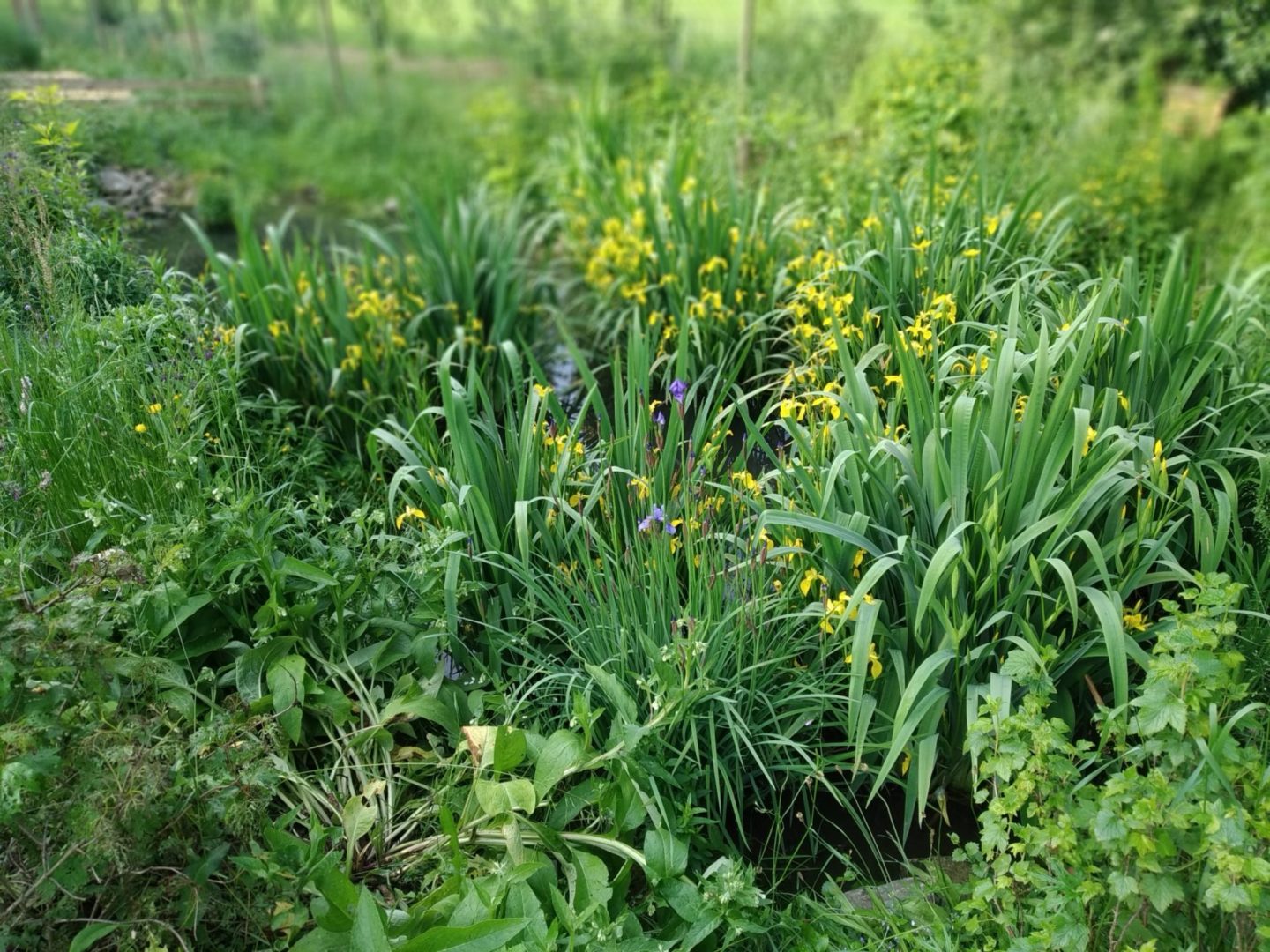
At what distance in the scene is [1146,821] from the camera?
183 centimetres

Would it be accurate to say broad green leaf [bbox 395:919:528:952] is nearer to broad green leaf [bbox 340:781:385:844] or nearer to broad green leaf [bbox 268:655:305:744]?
broad green leaf [bbox 340:781:385:844]

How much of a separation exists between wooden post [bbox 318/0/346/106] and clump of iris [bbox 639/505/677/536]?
6.28 m

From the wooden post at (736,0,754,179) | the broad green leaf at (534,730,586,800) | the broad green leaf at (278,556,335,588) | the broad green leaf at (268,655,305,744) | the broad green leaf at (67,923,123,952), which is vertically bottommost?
the broad green leaf at (67,923,123,952)

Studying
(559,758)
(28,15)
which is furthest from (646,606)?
(28,15)

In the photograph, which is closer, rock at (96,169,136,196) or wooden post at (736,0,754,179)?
rock at (96,169,136,196)

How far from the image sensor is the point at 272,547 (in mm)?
2564

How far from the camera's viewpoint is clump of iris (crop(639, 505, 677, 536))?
2.47 meters

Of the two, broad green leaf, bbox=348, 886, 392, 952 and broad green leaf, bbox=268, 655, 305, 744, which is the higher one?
broad green leaf, bbox=268, 655, 305, 744

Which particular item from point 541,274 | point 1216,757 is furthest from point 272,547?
point 541,274

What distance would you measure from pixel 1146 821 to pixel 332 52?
7643mm

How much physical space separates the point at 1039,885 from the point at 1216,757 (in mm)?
403

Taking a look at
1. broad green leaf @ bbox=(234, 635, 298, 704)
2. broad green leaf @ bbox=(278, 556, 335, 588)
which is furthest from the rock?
broad green leaf @ bbox=(234, 635, 298, 704)

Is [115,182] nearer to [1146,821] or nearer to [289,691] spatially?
[289,691]

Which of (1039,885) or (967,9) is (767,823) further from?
(967,9)
